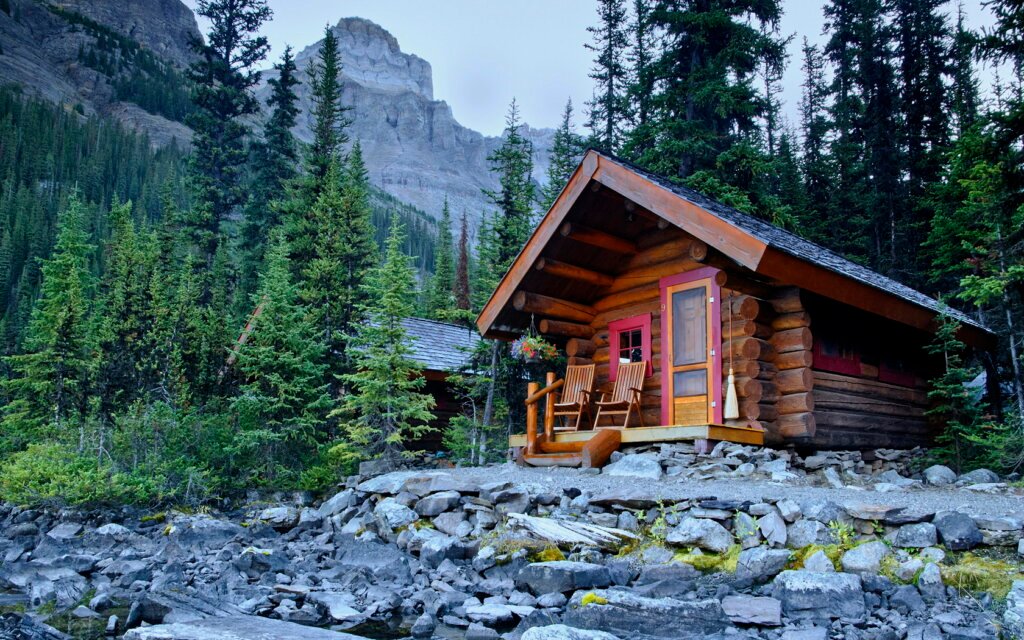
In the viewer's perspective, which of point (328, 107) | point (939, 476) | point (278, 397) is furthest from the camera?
point (328, 107)

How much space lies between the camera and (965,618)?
4.80 meters

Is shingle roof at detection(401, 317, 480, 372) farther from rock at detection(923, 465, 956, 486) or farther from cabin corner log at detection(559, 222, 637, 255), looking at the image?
rock at detection(923, 465, 956, 486)

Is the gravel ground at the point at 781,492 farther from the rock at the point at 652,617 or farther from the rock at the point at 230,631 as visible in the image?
the rock at the point at 230,631

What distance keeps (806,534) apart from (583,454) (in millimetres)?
3947

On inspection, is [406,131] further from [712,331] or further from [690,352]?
[712,331]

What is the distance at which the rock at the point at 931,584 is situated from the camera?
5.17m

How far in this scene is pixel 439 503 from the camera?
902 centimetres

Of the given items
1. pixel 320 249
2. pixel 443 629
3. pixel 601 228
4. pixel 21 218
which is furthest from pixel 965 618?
pixel 21 218

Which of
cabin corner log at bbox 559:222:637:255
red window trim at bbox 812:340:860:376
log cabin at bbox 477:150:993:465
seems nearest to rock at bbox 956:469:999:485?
log cabin at bbox 477:150:993:465

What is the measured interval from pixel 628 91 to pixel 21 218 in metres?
42.6

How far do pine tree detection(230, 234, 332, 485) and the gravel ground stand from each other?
451 cm

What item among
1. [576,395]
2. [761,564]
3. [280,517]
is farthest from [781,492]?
[280,517]

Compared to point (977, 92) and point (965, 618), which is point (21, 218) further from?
point (965, 618)

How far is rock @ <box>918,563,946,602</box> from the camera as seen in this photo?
5.17 metres
